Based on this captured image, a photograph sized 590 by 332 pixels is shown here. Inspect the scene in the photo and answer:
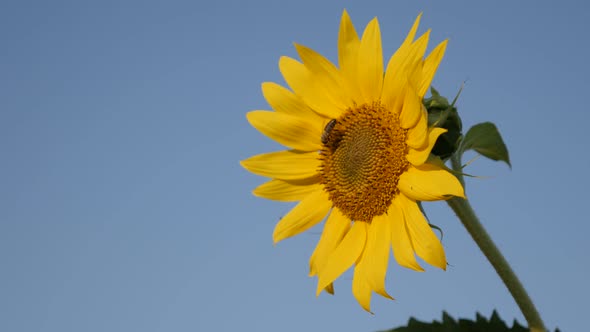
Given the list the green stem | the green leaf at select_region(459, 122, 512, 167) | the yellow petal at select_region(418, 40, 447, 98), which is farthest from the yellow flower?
the green leaf at select_region(459, 122, 512, 167)

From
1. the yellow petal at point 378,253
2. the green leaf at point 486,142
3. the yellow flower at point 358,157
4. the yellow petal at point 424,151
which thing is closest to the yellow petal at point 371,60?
the yellow flower at point 358,157

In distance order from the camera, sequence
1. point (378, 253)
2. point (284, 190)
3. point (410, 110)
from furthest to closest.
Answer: point (284, 190) → point (378, 253) → point (410, 110)

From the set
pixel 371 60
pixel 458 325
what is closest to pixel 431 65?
pixel 371 60

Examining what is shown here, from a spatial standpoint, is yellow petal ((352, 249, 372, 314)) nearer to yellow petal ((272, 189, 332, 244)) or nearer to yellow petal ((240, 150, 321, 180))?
yellow petal ((272, 189, 332, 244))

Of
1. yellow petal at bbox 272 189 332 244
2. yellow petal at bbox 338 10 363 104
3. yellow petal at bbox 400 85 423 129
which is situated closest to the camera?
yellow petal at bbox 400 85 423 129

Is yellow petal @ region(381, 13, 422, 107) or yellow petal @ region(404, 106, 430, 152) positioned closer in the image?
yellow petal @ region(404, 106, 430, 152)

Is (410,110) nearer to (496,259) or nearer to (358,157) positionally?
(358,157)

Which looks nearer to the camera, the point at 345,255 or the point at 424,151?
the point at 424,151
